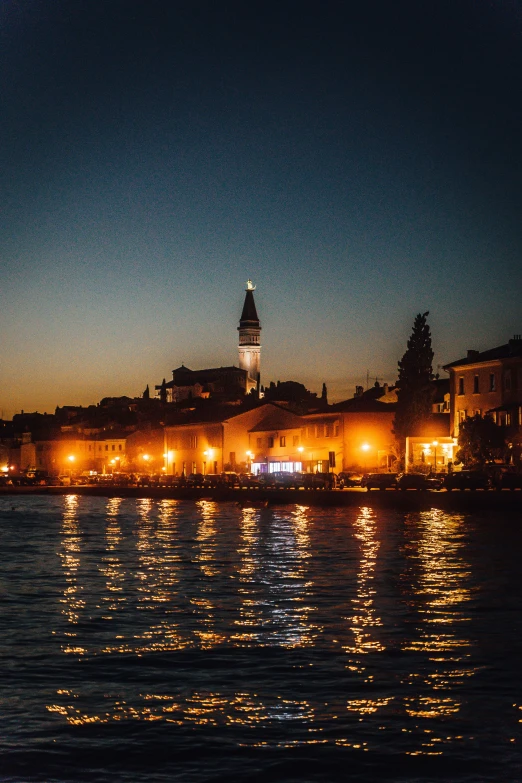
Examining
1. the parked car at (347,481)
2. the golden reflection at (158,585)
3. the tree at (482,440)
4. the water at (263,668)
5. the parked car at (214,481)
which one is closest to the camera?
the water at (263,668)

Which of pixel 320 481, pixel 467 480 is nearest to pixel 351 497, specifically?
pixel 467 480

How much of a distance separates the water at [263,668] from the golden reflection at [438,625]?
0.17 feet

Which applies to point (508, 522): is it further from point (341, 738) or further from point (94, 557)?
point (341, 738)

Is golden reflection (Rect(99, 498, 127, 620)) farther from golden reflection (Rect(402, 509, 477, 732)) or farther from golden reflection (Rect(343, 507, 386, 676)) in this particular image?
golden reflection (Rect(402, 509, 477, 732))

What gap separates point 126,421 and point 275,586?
449ft

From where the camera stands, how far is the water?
11.8 meters

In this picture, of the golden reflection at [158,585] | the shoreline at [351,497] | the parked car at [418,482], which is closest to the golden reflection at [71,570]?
the golden reflection at [158,585]

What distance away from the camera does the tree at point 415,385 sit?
80000mm

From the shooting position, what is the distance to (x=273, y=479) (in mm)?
83500

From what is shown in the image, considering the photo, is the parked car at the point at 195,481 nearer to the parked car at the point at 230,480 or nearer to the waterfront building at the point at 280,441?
the parked car at the point at 230,480

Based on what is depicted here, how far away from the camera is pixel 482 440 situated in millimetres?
68312

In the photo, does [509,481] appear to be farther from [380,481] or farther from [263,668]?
[263,668]

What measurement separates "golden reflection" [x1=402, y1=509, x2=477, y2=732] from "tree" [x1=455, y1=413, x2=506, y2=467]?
27.3 meters

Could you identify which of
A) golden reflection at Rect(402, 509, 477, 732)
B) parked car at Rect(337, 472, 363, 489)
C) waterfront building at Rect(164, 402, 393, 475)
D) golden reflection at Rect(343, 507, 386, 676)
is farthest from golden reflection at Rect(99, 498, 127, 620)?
waterfront building at Rect(164, 402, 393, 475)
